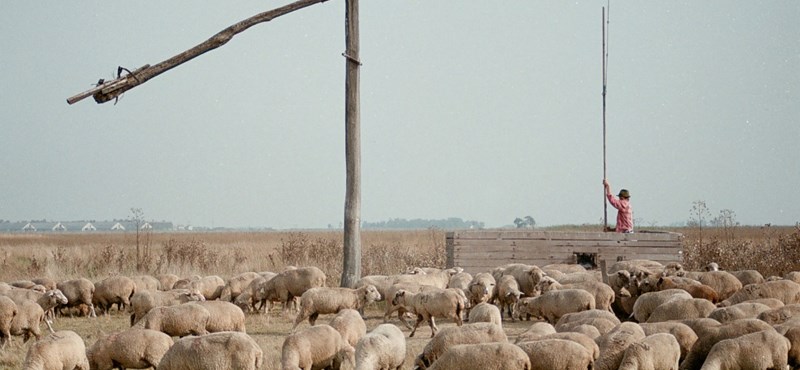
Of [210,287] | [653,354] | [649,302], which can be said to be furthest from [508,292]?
[653,354]

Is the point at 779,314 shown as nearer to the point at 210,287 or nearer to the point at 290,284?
the point at 290,284

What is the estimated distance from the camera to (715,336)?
11.8 meters

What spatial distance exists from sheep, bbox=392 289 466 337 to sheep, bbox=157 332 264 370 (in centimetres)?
496

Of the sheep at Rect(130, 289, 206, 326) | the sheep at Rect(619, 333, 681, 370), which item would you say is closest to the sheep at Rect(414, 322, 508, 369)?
the sheep at Rect(619, 333, 681, 370)

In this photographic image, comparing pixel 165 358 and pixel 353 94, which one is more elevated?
pixel 353 94

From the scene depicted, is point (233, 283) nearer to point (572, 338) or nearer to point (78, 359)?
point (78, 359)

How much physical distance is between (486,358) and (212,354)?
10.2 ft

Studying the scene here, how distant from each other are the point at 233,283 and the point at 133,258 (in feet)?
38.7

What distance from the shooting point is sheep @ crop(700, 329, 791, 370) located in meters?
10.9

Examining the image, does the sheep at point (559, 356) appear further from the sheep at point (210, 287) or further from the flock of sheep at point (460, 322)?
the sheep at point (210, 287)

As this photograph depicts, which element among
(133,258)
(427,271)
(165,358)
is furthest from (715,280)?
(133,258)

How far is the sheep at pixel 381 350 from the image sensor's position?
11.4 meters

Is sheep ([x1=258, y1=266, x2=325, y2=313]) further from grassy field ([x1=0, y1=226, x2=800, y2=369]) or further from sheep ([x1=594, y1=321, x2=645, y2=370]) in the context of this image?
sheep ([x1=594, y1=321, x2=645, y2=370])

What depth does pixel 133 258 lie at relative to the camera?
31.1 metres
